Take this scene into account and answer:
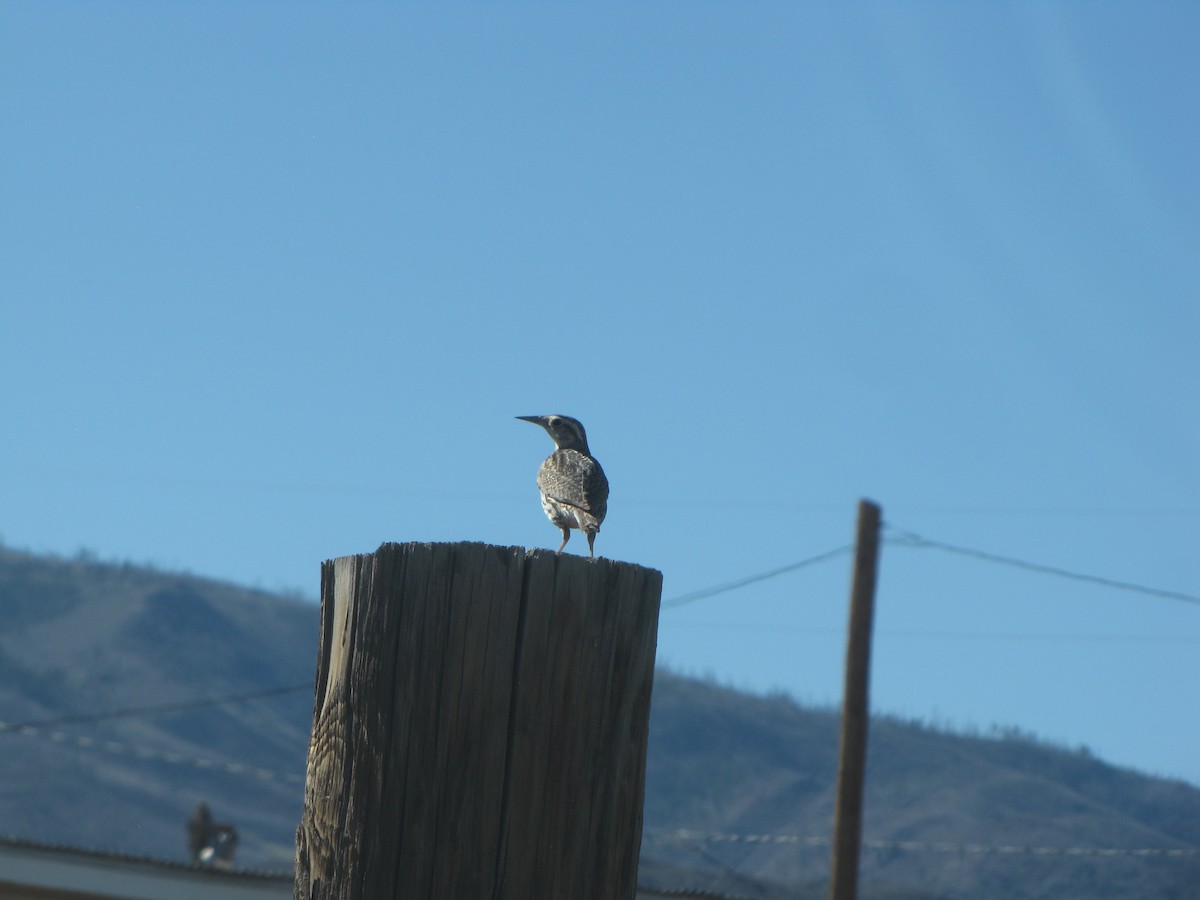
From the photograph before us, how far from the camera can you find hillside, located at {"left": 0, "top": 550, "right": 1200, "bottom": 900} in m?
132

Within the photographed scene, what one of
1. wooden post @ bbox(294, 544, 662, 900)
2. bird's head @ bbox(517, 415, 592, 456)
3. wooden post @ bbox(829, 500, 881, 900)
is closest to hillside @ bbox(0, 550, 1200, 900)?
wooden post @ bbox(829, 500, 881, 900)

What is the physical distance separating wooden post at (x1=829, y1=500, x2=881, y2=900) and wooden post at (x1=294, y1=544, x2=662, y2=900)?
48.0 ft

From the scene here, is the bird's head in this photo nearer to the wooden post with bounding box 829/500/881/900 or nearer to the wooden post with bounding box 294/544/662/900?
the wooden post with bounding box 294/544/662/900

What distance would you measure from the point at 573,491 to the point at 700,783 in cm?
17380

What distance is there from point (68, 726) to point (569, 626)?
171 metres

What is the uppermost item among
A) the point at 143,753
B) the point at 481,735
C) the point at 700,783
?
the point at 700,783

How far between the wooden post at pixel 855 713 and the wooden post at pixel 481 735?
48.0 ft

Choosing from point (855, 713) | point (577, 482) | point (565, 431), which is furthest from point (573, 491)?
point (855, 713)

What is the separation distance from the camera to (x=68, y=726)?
165 m

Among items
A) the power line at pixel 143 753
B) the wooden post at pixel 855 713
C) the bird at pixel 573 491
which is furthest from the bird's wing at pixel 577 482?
the power line at pixel 143 753

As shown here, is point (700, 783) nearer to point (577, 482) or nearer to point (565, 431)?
point (565, 431)

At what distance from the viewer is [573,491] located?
837 centimetres

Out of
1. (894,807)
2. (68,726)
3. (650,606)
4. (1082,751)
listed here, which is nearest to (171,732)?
(68,726)

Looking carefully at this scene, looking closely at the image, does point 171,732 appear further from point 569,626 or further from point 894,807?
point 569,626
